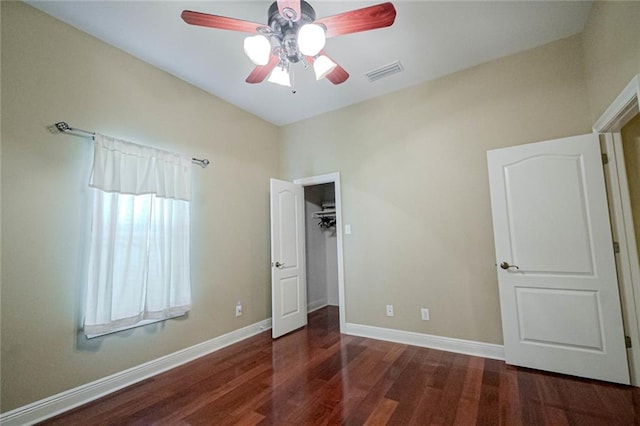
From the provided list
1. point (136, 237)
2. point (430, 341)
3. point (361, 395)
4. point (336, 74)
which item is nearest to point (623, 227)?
point (430, 341)

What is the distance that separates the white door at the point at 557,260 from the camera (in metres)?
2.23

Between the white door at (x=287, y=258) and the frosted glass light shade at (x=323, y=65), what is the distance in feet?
6.16

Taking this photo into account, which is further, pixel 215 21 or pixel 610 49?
pixel 610 49

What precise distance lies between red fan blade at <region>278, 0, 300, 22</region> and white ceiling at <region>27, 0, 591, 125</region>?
627mm

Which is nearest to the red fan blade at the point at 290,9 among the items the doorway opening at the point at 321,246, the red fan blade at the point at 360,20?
the red fan blade at the point at 360,20

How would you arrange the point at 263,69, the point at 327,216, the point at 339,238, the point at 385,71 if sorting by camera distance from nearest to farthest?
the point at 263,69 → the point at 385,71 → the point at 339,238 → the point at 327,216

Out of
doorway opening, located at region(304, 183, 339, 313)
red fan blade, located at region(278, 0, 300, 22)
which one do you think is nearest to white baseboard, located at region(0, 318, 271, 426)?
doorway opening, located at region(304, 183, 339, 313)

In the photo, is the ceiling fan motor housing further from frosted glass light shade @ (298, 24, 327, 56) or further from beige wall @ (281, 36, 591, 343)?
beige wall @ (281, 36, 591, 343)

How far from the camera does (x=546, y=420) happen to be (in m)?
1.77

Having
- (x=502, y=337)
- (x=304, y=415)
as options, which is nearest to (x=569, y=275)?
(x=502, y=337)

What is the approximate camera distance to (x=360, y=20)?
1.60 meters

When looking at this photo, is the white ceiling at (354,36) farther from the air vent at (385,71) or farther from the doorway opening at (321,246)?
the doorway opening at (321,246)

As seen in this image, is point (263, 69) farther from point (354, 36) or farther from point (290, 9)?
point (354, 36)

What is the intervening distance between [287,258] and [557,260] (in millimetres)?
2877
